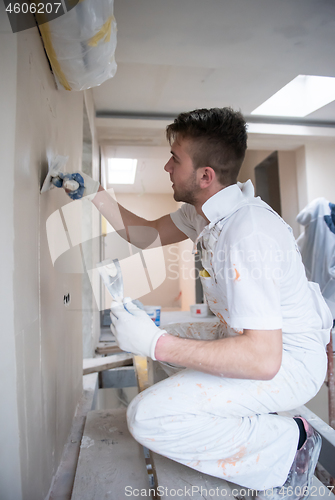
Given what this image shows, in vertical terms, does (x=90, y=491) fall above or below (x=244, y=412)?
below

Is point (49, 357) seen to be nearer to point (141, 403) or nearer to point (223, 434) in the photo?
point (141, 403)

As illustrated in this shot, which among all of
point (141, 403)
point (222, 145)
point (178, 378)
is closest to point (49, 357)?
point (141, 403)

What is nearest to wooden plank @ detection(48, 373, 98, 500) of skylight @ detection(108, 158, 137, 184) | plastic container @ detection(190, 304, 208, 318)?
plastic container @ detection(190, 304, 208, 318)

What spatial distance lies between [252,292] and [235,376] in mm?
263

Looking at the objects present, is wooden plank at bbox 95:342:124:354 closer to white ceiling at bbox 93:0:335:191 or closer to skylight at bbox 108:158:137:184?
white ceiling at bbox 93:0:335:191

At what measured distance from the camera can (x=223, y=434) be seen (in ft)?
3.66

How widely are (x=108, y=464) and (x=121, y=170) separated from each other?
Result: 16.8 ft

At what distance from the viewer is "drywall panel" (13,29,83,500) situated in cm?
88

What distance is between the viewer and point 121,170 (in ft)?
19.4

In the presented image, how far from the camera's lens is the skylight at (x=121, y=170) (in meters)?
5.29

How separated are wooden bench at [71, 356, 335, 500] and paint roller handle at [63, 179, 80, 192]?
3.31 ft

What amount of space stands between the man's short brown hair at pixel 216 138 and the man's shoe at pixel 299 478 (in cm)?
102

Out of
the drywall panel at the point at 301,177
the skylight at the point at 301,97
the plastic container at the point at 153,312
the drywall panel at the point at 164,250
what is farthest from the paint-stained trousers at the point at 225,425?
the drywall panel at the point at 164,250

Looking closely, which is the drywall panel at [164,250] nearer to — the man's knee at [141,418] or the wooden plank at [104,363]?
the wooden plank at [104,363]
